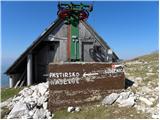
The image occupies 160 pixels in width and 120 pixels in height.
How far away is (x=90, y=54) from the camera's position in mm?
22562

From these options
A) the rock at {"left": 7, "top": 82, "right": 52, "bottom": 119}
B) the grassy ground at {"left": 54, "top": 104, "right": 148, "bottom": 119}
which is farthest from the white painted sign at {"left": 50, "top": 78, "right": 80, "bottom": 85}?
the grassy ground at {"left": 54, "top": 104, "right": 148, "bottom": 119}

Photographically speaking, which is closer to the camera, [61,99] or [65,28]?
[61,99]

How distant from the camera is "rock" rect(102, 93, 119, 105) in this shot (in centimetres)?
1391

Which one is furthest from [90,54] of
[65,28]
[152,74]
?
[152,74]

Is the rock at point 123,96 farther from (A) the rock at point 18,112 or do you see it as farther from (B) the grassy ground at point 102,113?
(A) the rock at point 18,112

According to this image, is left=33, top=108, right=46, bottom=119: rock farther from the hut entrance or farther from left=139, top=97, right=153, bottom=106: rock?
the hut entrance

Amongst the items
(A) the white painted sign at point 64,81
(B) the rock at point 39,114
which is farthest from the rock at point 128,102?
(B) the rock at point 39,114

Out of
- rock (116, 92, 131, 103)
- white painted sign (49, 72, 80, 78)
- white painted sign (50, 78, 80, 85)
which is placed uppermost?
white painted sign (49, 72, 80, 78)

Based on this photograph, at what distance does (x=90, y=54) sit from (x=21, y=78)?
A: 18.4 feet

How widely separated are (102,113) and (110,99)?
1337 mm

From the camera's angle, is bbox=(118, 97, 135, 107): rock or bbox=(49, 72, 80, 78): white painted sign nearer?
bbox=(118, 97, 135, 107): rock

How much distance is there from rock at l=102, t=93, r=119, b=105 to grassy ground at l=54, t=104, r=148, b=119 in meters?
0.44

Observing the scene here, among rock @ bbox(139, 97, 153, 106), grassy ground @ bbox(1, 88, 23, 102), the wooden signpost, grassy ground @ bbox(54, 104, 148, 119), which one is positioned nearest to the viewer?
grassy ground @ bbox(54, 104, 148, 119)

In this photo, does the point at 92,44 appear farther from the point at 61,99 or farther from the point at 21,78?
the point at 61,99
